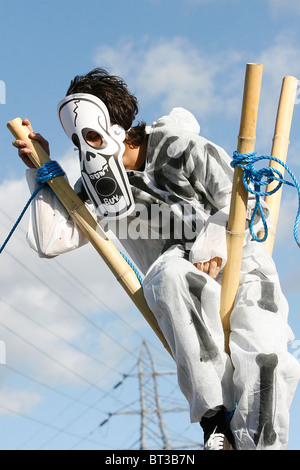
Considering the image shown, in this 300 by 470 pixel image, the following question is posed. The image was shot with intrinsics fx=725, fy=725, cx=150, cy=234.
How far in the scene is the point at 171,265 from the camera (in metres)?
3.64

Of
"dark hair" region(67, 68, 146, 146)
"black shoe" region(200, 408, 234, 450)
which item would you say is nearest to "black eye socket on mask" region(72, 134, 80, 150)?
"dark hair" region(67, 68, 146, 146)

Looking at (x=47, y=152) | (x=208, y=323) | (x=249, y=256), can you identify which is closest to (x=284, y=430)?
(x=208, y=323)

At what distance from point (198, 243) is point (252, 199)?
380 millimetres

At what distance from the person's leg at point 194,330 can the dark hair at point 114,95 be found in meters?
0.95

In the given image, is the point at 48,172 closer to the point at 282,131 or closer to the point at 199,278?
the point at 199,278

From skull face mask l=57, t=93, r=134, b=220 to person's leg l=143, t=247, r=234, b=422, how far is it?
602 millimetres

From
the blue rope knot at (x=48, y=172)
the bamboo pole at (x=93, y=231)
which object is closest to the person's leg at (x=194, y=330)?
the bamboo pole at (x=93, y=231)

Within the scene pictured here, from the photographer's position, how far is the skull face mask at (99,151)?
13.3ft

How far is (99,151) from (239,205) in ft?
2.85

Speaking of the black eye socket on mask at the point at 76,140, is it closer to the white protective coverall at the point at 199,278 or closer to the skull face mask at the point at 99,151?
the skull face mask at the point at 99,151

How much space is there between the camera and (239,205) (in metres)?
3.71

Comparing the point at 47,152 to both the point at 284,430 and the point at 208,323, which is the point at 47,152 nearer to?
the point at 208,323

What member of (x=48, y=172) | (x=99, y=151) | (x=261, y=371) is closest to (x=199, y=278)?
(x=261, y=371)

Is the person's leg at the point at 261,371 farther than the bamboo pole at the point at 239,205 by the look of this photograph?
No
